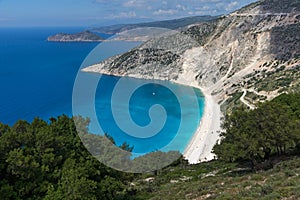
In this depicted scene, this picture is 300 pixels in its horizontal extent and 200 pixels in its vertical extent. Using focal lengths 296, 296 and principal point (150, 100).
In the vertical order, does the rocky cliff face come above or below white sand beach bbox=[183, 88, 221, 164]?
above

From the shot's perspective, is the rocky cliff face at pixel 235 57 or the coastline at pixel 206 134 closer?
the coastline at pixel 206 134

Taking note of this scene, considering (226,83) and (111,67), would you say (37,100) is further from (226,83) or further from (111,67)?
(226,83)

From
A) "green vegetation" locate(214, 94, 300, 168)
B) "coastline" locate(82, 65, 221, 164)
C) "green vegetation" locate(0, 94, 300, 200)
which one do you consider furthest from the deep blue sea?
"green vegetation" locate(214, 94, 300, 168)

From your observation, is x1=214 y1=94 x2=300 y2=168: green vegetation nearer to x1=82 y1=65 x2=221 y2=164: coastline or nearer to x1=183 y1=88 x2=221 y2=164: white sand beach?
x1=82 y1=65 x2=221 y2=164: coastline

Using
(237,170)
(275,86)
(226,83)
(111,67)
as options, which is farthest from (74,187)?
(111,67)

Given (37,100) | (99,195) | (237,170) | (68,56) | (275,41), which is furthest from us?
(68,56)

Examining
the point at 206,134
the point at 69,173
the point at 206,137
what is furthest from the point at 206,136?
the point at 69,173

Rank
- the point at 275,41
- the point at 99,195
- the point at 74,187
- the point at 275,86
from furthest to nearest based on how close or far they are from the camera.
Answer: the point at 275,41 < the point at 275,86 < the point at 99,195 < the point at 74,187

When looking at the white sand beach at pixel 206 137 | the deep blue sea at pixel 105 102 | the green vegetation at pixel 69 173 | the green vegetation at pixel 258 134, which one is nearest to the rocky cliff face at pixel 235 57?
the white sand beach at pixel 206 137

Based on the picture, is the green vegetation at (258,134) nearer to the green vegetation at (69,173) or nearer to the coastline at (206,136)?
the green vegetation at (69,173)
